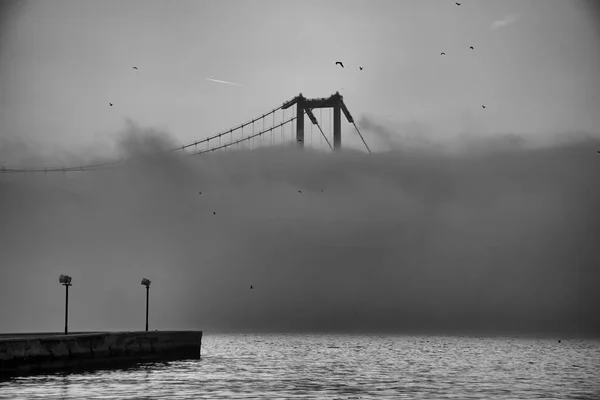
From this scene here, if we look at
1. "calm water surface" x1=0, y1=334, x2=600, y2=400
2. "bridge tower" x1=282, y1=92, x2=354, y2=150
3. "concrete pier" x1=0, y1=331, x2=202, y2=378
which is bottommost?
"calm water surface" x1=0, y1=334, x2=600, y2=400

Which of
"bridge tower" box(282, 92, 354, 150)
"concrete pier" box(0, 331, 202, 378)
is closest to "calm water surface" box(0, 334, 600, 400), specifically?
"concrete pier" box(0, 331, 202, 378)

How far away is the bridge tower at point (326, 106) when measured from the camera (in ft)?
402

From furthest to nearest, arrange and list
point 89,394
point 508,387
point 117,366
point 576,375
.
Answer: point 576,375
point 117,366
point 508,387
point 89,394

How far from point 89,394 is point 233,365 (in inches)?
1401

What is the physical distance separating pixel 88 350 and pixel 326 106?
68.9 meters

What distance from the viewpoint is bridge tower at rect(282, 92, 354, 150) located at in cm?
12250

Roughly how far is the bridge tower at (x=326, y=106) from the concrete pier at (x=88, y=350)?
44.2m

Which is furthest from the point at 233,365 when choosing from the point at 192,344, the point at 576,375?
the point at 576,375

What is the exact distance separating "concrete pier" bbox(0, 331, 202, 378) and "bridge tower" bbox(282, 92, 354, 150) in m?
44.2

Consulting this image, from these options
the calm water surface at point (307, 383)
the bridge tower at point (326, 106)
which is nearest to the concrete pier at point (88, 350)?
the calm water surface at point (307, 383)

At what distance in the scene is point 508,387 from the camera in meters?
59.7

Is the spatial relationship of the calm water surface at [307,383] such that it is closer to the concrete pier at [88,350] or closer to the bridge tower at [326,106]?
the concrete pier at [88,350]

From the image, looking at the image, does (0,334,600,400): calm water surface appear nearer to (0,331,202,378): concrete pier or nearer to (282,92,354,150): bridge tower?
(0,331,202,378): concrete pier

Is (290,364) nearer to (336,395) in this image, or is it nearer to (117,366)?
(117,366)
